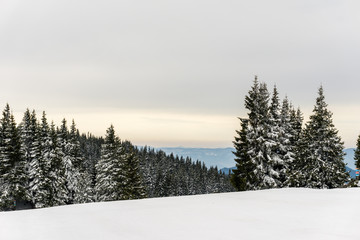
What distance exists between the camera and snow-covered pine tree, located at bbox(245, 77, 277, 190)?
3186 centimetres

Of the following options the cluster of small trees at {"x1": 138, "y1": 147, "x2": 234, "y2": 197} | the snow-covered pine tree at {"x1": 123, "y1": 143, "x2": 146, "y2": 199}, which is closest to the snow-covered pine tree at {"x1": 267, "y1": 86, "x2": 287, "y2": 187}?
the snow-covered pine tree at {"x1": 123, "y1": 143, "x2": 146, "y2": 199}

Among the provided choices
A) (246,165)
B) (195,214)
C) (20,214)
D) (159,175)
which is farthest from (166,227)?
(159,175)

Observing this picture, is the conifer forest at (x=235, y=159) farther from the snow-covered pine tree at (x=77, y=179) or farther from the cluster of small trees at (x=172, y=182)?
the cluster of small trees at (x=172, y=182)

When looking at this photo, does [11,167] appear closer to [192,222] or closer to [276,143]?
[276,143]

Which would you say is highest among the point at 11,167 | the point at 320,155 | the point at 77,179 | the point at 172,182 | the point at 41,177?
the point at 320,155

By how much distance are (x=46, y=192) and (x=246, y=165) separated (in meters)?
29.2

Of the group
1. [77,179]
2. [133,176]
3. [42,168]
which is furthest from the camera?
[77,179]

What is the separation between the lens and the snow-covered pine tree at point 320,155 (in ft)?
105

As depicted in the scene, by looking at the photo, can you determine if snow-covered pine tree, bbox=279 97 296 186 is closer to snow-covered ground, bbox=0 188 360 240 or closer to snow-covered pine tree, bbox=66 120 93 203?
snow-covered ground, bbox=0 188 360 240

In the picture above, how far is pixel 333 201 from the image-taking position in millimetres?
8930

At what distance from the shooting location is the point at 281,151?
35.4 m

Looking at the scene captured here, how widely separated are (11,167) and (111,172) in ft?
47.7

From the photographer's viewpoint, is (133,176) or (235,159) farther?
(133,176)

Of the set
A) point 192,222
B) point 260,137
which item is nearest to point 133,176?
point 260,137
